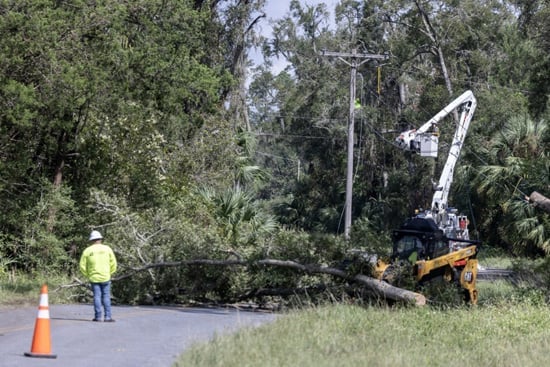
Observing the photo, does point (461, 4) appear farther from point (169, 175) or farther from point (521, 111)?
point (169, 175)

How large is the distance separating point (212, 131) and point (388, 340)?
22071 mm

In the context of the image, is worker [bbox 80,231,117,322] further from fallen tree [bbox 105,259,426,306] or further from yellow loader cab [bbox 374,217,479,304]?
yellow loader cab [bbox 374,217,479,304]

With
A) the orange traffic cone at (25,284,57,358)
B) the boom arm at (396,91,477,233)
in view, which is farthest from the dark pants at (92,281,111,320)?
the boom arm at (396,91,477,233)

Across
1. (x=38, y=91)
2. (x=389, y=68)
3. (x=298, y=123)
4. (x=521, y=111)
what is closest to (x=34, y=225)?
(x=38, y=91)

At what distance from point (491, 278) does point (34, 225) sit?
14254 mm

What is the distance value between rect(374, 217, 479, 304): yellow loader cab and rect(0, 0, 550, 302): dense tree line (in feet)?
2.06

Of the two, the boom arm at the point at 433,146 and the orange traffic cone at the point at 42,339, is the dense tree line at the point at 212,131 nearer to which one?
the boom arm at the point at 433,146

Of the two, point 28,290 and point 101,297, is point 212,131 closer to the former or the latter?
point 28,290

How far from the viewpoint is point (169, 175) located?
95.0 feet

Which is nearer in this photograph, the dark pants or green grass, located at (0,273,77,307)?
the dark pants

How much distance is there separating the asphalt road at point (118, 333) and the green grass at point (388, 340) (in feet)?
2.58

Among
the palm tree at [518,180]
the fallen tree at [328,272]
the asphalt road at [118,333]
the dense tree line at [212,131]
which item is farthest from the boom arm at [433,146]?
the asphalt road at [118,333]

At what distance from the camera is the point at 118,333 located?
13719 millimetres

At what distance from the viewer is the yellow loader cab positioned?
19.7m
